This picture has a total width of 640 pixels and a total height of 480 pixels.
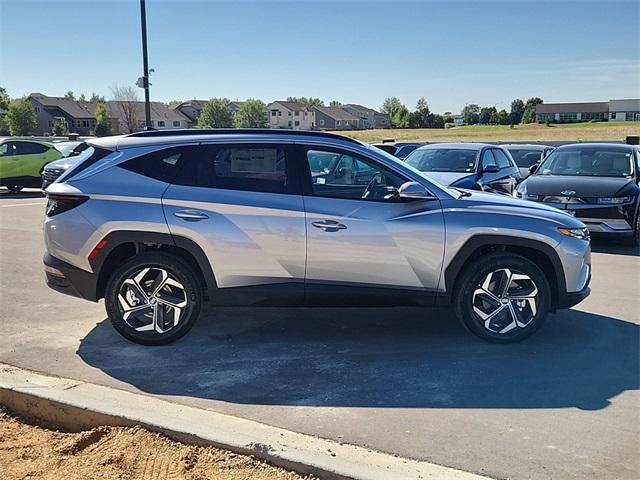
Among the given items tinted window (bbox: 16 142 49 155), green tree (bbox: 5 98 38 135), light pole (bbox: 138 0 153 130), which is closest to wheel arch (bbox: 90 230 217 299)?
light pole (bbox: 138 0 153 130)

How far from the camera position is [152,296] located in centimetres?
520

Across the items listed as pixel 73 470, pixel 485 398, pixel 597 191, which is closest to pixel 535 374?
pixel 485 398

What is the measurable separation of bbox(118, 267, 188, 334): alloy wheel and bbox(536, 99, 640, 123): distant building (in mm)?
120985

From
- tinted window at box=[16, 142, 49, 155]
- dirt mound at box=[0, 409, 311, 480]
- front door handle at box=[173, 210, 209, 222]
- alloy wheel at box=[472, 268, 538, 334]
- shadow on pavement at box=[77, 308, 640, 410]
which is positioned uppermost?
tinted window at box=[16, 142, 49, 155]

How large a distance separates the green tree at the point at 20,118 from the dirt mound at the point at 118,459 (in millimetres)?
76970

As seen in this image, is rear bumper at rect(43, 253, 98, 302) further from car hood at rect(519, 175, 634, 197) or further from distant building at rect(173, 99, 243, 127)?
distant building at rect(173, 99, 243, 127)

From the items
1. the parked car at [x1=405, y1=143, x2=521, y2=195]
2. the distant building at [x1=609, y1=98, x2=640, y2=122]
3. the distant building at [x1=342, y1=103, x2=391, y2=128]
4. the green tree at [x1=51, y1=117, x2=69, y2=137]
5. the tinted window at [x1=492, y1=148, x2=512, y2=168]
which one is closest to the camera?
the parked car at [x1=405, y1=143, x2=521, y2=195]

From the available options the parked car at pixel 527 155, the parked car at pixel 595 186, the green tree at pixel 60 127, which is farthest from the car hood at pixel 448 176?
the green tree at pixel 60 127

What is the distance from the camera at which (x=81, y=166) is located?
17.4 ft

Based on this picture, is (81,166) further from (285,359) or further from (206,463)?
(206,463)

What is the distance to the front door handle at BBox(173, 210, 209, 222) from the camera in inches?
200

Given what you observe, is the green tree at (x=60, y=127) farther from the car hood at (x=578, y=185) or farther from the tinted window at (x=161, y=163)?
the tinted window at (x=161, y=163)

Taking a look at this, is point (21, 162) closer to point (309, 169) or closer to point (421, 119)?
point (309, 169)

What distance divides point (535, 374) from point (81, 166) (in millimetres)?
4181
